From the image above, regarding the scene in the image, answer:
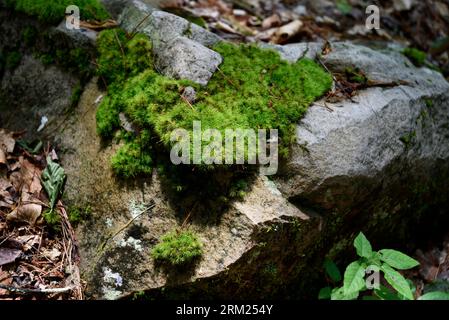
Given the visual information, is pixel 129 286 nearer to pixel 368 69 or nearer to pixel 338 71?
pixel 338 71

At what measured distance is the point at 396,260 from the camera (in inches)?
107

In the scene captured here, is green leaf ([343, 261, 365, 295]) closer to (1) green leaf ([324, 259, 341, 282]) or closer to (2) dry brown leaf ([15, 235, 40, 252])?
(1) green leaf ([324, 259, 341, 282])

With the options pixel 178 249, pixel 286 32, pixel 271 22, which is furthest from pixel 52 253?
pixel 271 22

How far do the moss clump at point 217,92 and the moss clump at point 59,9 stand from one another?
0.30 meters

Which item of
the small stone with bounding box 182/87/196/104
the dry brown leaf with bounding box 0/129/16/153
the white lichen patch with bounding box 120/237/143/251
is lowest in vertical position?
the white lichen patch with bounding box 120/237/143/251

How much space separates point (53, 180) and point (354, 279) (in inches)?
92.4

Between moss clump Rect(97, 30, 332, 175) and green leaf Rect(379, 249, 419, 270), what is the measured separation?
3.24 ft

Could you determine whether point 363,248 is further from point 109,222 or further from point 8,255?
point 8,255

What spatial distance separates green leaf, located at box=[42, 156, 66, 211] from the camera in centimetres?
309

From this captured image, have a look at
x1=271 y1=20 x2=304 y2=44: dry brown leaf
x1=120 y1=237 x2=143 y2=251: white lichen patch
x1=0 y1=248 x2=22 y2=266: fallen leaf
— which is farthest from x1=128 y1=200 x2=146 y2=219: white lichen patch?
x1=271 y1=20 x2=304 y2=44: dry brown leaf

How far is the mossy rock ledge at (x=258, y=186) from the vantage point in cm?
275

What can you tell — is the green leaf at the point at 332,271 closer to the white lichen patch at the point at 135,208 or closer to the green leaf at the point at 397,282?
the green leaf at the point at 397,282

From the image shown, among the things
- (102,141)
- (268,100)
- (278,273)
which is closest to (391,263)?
(278,273)

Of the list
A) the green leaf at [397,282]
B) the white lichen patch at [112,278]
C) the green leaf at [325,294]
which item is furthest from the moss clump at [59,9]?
the green leaf at [397,282]
